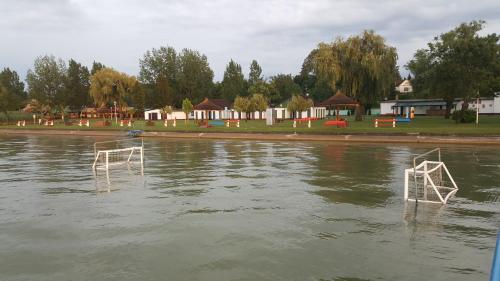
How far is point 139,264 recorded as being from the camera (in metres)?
6.44

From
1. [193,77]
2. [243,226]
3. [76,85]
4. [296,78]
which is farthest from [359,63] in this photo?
[296,78]

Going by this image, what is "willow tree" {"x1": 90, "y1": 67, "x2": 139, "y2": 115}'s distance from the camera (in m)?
70.0

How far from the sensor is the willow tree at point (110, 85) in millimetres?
70000

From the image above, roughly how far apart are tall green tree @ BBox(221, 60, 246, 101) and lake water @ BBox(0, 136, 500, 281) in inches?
3176

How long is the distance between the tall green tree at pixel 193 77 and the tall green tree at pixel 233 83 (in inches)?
204

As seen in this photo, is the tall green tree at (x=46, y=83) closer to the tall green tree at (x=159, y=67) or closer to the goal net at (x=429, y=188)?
the tall green tree at (x=159, y=67)

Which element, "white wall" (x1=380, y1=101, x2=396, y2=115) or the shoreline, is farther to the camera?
"white wall" (x1=380, y1=101, x2=396, y2=115)

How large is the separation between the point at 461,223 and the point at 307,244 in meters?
3.59

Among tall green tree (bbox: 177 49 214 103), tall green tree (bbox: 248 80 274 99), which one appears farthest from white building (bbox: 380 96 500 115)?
tall green tree (bbox: 177 49 214 103)

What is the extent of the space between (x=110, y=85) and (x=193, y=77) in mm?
32270

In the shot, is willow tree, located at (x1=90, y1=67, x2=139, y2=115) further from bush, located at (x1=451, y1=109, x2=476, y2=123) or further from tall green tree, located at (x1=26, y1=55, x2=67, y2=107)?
bush, located at (x1=451, y1=109, x2=476, y2=123)

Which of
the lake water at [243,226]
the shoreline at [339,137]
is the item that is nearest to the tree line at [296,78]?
the shoreline at [339,137]

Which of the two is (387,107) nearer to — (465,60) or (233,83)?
(233,83)

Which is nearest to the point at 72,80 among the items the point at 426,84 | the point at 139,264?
the point at 426,84
